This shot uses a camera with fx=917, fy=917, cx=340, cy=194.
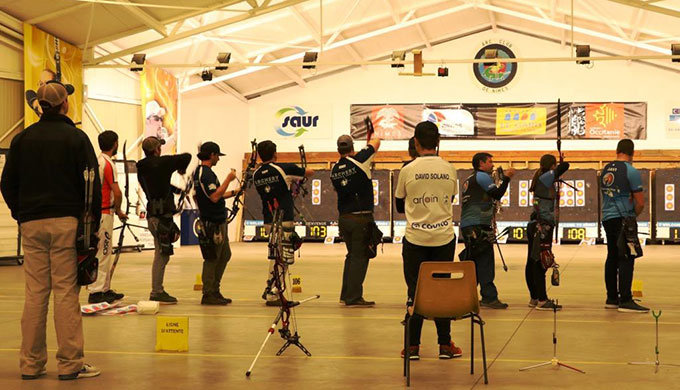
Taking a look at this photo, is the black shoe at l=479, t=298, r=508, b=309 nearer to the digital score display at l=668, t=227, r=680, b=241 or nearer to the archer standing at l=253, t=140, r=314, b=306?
the archer standing at l=253, t=140, r=314, b=306

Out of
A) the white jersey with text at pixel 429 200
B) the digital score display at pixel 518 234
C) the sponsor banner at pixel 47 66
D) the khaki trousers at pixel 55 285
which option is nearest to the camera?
the khaki trousers at pixel 55 285

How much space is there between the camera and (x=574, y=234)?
26.3m

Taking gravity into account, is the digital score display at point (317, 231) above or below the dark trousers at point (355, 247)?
below

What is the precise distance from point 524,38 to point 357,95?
208 inches

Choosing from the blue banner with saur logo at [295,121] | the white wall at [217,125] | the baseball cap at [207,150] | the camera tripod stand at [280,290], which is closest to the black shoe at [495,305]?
the camera tripod stand at [280,290]

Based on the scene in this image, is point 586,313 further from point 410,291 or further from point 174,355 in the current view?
point 174,355

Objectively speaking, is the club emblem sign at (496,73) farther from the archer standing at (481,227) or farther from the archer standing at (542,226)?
the archer standing at (481,227)

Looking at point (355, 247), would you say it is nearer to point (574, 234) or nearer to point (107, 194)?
point (107, 194)

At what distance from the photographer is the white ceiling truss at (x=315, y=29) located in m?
19.3

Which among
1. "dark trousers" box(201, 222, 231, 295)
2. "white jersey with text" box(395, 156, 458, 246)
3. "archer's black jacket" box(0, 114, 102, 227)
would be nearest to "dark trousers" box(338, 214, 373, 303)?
"dark trousers" box(201, 222, 231, 295)

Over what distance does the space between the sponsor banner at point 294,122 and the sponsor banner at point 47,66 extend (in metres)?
9.32

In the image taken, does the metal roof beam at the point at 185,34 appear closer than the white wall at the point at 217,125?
Yes

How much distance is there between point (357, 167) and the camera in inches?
376

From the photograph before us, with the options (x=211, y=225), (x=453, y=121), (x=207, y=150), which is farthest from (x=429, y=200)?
(x=453, y=121)
